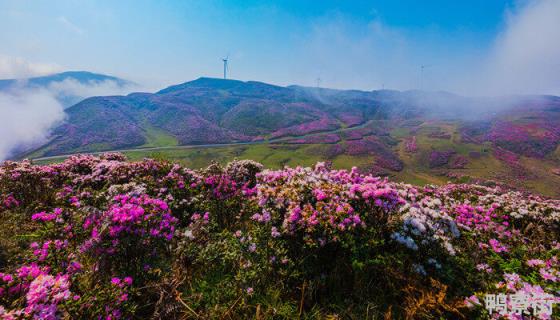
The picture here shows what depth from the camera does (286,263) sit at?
4367mm

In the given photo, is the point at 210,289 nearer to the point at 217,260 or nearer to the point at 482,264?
the point at 217,260

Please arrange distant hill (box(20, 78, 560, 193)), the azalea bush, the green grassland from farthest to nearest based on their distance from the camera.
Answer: distant hill (box(20, 78, 560, 193)) < the green grassland < the azalea bush

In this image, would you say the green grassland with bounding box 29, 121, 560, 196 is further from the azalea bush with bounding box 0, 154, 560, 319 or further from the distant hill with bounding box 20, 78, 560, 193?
the azalea bush with bounding box 0, 154, 560, 319

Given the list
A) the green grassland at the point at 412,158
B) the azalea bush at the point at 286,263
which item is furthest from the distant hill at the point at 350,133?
the azalea bush at the point at 286,263

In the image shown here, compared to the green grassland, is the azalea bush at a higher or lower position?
higher

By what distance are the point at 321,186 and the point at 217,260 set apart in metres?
2.50

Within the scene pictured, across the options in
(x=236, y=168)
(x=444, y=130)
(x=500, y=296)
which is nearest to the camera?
(x=500, y=296)

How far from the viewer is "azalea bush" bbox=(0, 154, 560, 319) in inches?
128

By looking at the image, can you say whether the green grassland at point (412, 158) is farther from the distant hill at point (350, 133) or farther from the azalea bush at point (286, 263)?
the azalea bush at point (286, 263)

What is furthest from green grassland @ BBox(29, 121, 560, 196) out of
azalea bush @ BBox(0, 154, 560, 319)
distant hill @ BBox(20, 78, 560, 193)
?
azalea bush @ BBox(0, 154, 560, 319)

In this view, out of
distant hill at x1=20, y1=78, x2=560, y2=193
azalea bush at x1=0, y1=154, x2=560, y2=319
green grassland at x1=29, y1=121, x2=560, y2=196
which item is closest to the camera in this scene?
azalea bush at x1=0, y1=154, x2=560, y2=319

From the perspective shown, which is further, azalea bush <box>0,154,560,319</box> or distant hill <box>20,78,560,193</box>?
distant hill <box>20,78,560,193</box>

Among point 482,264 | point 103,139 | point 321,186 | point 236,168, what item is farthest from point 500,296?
point 103,139

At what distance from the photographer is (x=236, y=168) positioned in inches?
368
